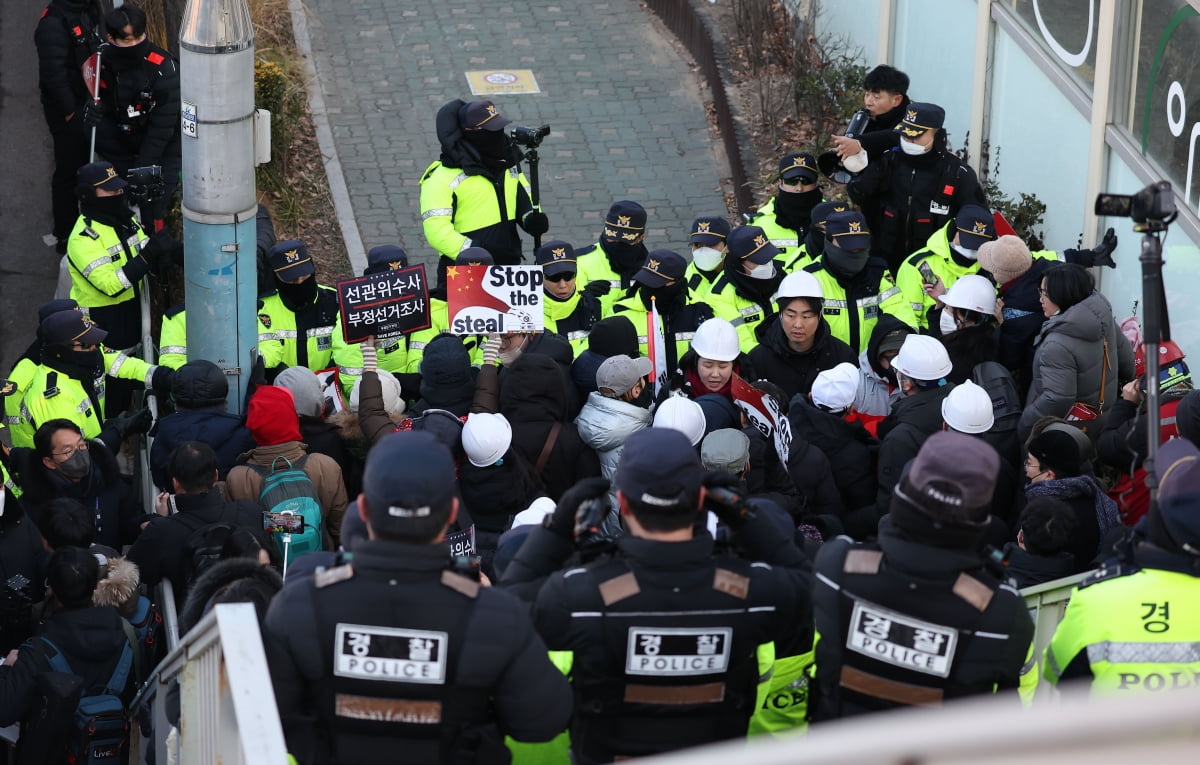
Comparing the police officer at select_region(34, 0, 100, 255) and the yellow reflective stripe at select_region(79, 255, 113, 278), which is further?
the police officer at select_region(34, 0, 100, 255)

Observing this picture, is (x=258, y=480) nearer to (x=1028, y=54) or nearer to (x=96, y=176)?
(x=96, y=176)

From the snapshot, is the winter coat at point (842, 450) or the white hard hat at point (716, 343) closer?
the winter coat at point (842, 450)

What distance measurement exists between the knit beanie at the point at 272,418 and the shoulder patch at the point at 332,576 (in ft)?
10.9

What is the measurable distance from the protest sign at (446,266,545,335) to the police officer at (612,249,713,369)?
897 mm

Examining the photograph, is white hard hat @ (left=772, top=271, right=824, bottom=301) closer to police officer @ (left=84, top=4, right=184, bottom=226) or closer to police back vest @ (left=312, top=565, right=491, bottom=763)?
police back vest @ (left=312, top=565, right=491, bottom=763)

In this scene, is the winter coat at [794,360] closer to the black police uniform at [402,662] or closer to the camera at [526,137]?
the camera at [526,137]

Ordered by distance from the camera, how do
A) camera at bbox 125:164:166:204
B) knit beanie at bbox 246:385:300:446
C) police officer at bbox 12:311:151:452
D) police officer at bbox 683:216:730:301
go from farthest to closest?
police officer at bbox 683:216:730:301
camera at bbox 125:164:166:204
police officer at bbox 12:311:151:452
knit beanie at bbox 246:385:300:446

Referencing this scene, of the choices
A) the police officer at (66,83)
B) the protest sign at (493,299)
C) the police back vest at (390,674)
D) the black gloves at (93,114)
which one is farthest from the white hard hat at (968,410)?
the police officer at (66,83)

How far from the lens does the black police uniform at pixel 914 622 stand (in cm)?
397

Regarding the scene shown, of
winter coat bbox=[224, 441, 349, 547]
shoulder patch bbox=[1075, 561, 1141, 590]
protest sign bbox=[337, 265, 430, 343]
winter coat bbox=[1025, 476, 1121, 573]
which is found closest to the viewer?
shoulder patch bbox=[1075, 561, 1141, 590]

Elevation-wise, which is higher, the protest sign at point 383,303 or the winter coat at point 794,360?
the protest sign at point 383,303

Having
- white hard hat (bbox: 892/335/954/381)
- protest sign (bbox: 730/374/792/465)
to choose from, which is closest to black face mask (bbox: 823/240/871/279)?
white hard hat (bbox: 892/335/954/381)

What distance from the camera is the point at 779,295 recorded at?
800cm

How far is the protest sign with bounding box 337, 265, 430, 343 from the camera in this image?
7719 millimetres
